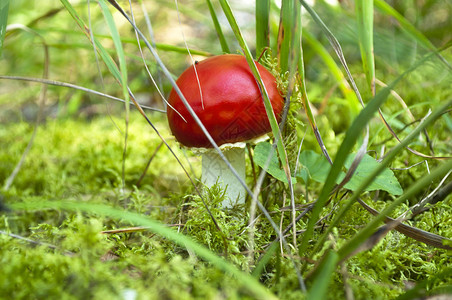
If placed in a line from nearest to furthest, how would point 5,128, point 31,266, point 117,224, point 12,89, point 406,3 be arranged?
point 31,266 → point 117,224 → point 5,128 → point 406,3 → point 12,89

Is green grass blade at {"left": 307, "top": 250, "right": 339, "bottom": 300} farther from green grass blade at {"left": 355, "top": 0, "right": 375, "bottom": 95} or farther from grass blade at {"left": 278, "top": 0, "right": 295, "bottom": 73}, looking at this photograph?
grass blade at {"left": 278, "top": 0, "right": 295, "bottom": 73}

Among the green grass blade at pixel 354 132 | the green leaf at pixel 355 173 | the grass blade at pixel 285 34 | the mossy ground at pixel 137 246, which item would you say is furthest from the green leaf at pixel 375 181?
the grass blade at pixel 285 34

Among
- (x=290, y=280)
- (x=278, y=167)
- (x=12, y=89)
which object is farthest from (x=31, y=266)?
(x=12, y=89)

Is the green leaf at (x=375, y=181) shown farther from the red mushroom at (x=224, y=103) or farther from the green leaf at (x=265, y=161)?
the red mushroom at (x=224, y=103)

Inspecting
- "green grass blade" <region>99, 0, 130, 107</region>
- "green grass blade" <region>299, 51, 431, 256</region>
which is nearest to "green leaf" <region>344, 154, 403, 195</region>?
"green grass blade" <region>299, 51, 431, 256</region>

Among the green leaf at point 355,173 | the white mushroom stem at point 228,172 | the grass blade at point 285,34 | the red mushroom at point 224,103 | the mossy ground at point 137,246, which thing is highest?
the grass blade at point 285,34

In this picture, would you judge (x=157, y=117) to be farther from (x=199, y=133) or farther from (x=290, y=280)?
(x=290, y=280)
